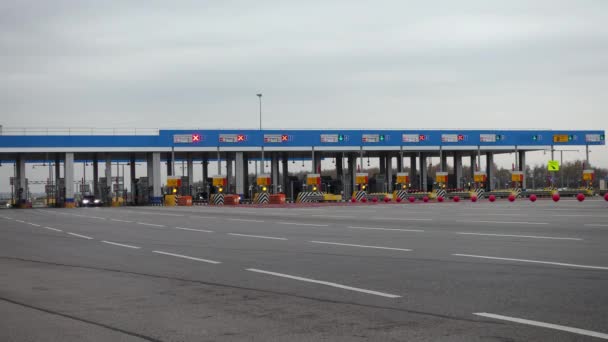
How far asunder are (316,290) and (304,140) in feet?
174

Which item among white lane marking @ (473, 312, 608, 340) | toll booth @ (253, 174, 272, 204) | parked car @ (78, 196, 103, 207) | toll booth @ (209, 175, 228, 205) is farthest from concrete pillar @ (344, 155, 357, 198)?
white lane marking @ (473, 312, 608, 340)

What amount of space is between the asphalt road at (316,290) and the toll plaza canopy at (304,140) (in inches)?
1736

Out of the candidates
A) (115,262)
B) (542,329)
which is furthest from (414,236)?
(542,329)

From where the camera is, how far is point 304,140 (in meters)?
61.3

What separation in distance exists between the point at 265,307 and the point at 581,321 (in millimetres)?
3058

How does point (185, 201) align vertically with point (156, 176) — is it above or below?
below

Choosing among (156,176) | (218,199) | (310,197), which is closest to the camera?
(218,199)

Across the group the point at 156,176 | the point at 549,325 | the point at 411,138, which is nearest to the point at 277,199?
the point at 156,176

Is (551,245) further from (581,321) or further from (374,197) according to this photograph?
(374,197)

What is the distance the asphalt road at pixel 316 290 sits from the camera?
6172 millimetres

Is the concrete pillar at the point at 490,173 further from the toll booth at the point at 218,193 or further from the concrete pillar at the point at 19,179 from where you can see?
the concrete pillar at the point at 19,179

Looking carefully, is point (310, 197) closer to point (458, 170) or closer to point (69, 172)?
point (69, 172)

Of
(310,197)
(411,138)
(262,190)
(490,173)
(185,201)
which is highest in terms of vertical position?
(411,138)

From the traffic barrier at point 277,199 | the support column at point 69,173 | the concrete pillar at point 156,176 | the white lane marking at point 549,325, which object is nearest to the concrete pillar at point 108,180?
the concrete pillar at point 156,176
